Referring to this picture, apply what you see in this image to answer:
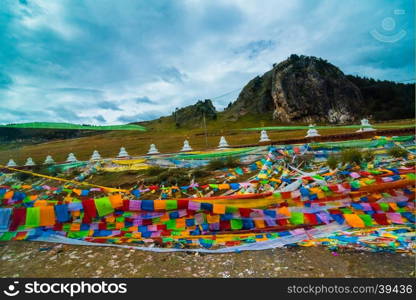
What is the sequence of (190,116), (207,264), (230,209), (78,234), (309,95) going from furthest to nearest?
1. (190,116)
2. (309,95)
3. (78,234)
4. (230,209)
5. (207,264)

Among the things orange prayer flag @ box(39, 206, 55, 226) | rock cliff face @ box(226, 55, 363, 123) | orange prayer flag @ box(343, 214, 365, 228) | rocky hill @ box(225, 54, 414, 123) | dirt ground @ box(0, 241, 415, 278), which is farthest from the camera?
rock cliff face @ box(226, 55, 363, 123)

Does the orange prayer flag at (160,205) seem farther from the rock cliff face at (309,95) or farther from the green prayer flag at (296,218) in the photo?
the rock cliff face at (309,95)

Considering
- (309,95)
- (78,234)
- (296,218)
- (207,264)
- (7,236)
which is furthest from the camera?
(309,95)

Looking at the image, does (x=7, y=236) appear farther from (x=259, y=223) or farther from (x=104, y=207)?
(x=259, y=223)

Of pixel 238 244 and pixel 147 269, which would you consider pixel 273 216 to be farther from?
pixel 147 269

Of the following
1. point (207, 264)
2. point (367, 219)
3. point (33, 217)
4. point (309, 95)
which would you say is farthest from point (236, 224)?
point (309, 95)

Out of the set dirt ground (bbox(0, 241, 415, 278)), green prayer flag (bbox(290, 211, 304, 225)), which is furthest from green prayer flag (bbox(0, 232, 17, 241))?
green prayer flag (bbox(290, 211, 304, 225))

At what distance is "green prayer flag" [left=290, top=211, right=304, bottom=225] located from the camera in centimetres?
483

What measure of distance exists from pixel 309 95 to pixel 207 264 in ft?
232

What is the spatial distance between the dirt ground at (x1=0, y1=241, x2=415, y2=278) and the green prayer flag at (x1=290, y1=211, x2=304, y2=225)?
826 millimetres

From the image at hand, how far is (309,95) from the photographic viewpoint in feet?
220

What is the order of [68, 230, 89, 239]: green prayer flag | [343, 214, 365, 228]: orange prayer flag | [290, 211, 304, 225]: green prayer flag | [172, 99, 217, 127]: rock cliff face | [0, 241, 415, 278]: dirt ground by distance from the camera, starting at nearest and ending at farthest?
[0, 241, 415, 278]: dirt ground → [343, 214, 365, 228]: orange prayer flag → [290, 211, 304, 225]: green prayer flag → [68, 230, 89, 239]: green prayer flag → [172, 99, 217, 127]: rock cliff face

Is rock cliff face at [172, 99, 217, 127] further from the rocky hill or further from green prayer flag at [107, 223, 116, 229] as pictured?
green prayer flag at [107, 223, 116, 229]

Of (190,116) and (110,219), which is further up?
(190,116)
